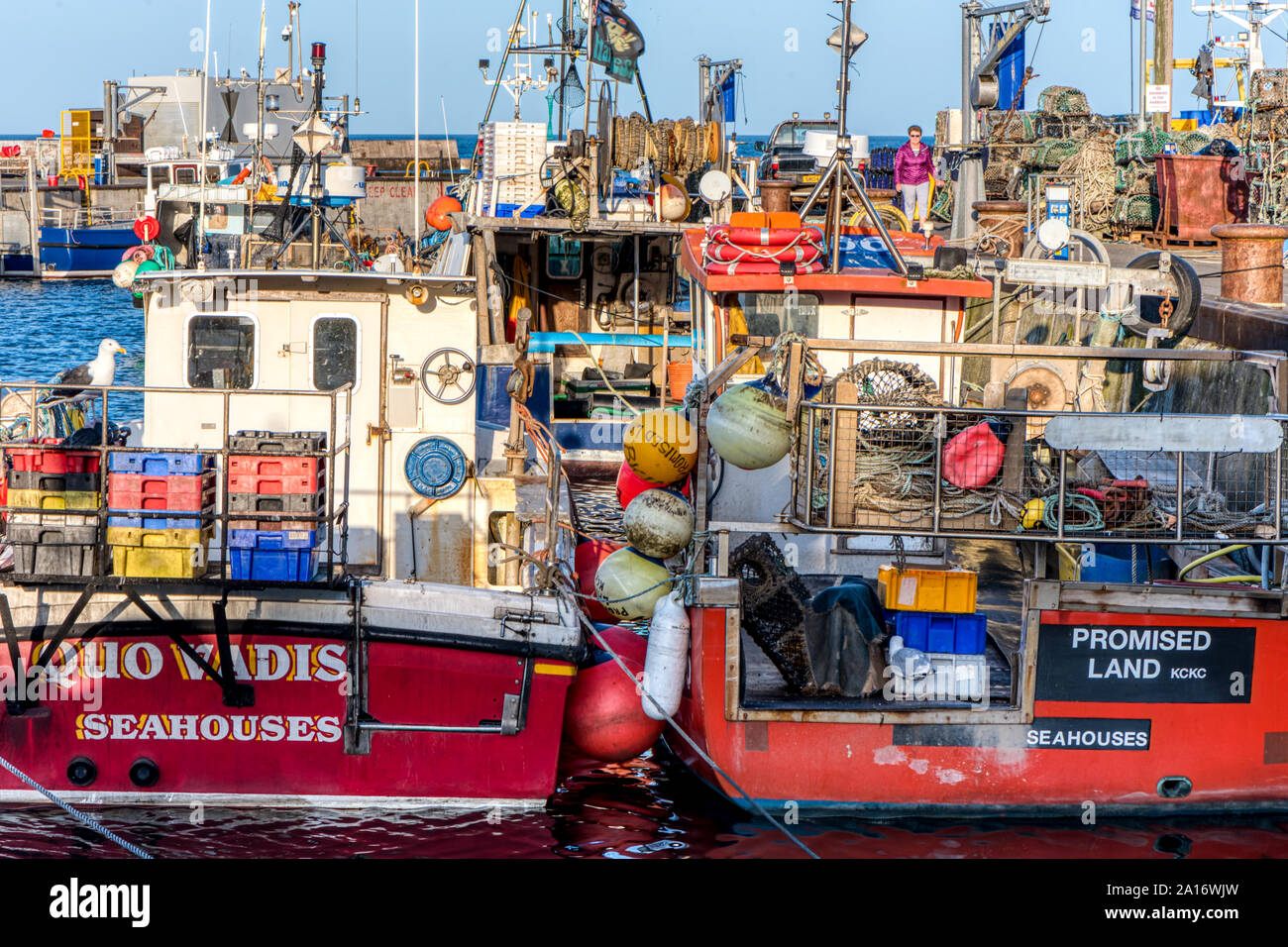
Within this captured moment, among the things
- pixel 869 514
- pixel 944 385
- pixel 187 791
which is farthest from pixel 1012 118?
pixel 187 791

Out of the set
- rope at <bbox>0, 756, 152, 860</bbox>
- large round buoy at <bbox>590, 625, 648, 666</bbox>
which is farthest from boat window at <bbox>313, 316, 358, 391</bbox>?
rope at <bbox>0, 756, 152, 860</bbox>

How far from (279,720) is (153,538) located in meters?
1.32

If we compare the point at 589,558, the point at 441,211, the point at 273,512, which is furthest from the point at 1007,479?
the point at 441,211

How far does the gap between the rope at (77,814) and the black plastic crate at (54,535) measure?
1.34 meters

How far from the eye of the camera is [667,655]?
8555 mm

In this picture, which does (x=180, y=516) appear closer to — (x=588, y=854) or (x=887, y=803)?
(x=588, y=854)

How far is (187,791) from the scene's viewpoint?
27.2 feet

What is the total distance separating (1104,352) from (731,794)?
373 cm

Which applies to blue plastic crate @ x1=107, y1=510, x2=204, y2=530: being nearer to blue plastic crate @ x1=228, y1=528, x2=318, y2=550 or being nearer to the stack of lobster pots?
blue plastic crate @ x1=228, y1=528, x2=318, y2=550

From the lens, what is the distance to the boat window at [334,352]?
9.84 metres

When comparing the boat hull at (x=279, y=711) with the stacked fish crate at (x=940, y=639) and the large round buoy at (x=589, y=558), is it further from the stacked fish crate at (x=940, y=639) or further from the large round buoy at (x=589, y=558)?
the large round buoy at (x=589, y=558)

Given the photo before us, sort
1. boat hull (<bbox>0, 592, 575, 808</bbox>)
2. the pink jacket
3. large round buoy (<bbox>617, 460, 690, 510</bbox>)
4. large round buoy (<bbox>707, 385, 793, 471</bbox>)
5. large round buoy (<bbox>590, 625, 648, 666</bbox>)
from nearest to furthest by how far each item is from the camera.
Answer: boat hull (<bbox>0, 592, 575, 808</bbox>)
large round buoy (<bbox>707, 385, 793, 471</bbox>)
large round buoy (<bbox>590, 625, 648, 666</bbox>)
large round buoy (<bbox>617, 460, 690, 510</bbox>)
the pink jacket

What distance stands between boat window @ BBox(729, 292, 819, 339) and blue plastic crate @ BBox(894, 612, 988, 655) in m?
2.62

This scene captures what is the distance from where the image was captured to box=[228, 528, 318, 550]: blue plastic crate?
7.97 meters
